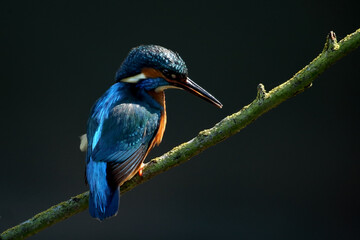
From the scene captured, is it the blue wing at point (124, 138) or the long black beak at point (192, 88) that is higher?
the long black beak at point (192, 88)

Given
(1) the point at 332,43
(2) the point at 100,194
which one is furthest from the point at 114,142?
(1) the point at 332,43

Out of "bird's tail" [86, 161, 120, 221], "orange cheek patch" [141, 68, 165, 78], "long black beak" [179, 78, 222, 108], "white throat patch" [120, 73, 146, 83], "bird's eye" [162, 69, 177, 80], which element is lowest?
"bird's tail" [86, 161, 120, 221]

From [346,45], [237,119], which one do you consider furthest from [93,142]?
[346,45]

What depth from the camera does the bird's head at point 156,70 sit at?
52.7 inches

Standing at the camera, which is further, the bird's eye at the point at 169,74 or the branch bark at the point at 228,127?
the bird's eye at the point at 169,74

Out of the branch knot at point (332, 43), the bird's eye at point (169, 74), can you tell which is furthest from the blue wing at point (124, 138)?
the branch knot at point (332, 43)

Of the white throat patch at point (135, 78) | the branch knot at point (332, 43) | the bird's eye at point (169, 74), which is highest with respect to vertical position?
the white throat patch at point (135, 78)

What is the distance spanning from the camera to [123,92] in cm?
136

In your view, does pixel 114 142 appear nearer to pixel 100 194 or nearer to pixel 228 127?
pixel 100 194

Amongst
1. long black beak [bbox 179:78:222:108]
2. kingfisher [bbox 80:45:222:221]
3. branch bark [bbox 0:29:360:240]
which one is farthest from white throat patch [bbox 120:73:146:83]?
branch bark [bbox 0:29:360:240]

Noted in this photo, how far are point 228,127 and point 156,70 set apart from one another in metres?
0.29

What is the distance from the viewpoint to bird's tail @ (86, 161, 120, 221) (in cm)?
111

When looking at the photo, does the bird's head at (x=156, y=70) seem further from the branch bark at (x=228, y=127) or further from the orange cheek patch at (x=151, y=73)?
the branch bark at (x=228, y=127)

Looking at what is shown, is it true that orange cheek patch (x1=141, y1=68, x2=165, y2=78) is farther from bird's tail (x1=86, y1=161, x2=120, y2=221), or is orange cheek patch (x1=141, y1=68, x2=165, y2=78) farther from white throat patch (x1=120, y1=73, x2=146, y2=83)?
bird's tail (x1=86, y1=161, x2=120, y2=221)
